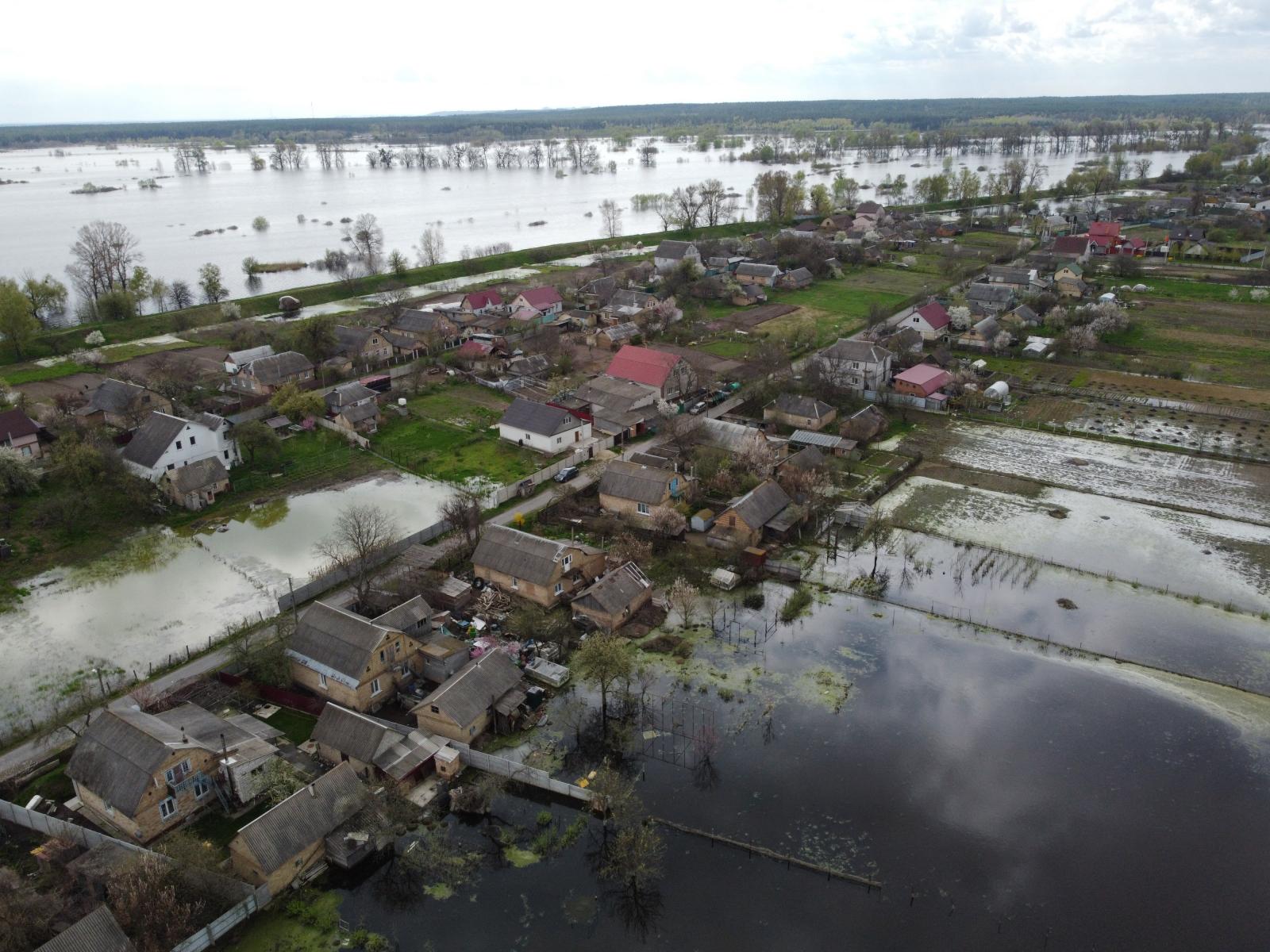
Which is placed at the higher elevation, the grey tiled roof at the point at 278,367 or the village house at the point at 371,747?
the grey tiled roof at the point at 278,367

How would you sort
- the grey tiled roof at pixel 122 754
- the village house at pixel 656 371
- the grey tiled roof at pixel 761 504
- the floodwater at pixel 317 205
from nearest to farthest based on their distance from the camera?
the grey tiled roof at pixel 122 754, the grey tiled roof at pixel 761 504, the village house at pixel 656 371, the floodwater at pixel 317 205

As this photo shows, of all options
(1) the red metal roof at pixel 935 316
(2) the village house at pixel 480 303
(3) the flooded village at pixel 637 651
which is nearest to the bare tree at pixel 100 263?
(3) the flooded village at pixel 637 651

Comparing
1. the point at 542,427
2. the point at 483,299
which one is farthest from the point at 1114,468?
the point at 483,299

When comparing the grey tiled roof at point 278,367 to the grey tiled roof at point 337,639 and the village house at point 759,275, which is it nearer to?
the grey tiled roof at point 337,639

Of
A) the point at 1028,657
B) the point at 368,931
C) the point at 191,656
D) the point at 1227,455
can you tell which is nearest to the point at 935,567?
the point at 1028,657

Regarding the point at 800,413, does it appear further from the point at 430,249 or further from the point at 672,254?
the point at 430,249

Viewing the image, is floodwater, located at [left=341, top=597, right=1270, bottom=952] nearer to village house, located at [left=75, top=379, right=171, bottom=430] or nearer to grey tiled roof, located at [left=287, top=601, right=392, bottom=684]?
grey tiled roof, located at [left=287, top=601, right=392, bottom=684]

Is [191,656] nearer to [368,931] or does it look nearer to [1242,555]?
[368,931]
